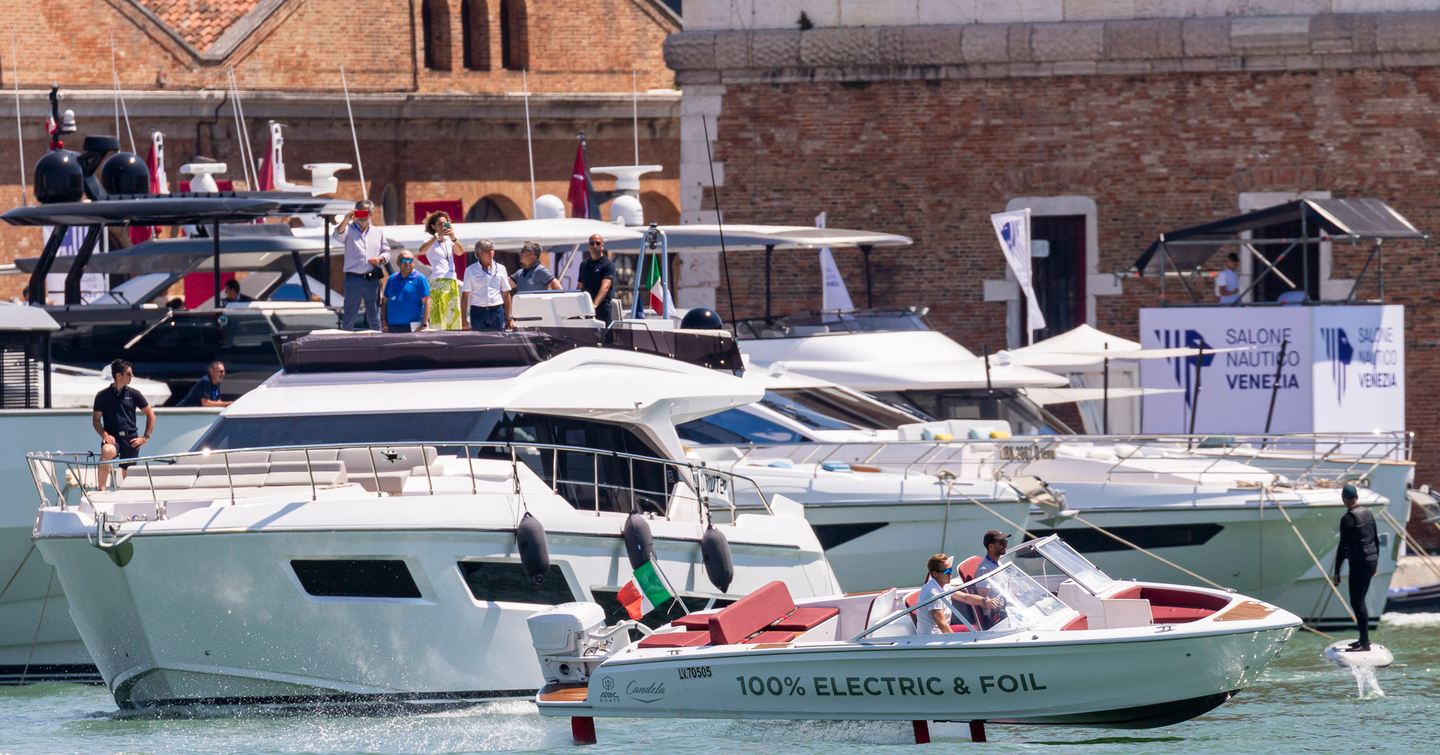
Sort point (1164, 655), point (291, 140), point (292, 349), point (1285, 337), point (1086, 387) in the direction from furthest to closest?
1. point (291, 140)
2. point (1086, 387)
3. point (1285, 337)
4. point (292, 349)
5. point (1164, 655)

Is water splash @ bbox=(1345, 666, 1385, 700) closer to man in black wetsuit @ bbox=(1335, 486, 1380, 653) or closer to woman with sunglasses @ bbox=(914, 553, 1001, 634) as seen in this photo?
man in black wetsuit @ bbox=(1335, 486, 1380, 653)

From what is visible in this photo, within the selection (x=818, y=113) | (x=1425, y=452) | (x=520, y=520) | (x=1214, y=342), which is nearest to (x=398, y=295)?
(x=520, y=520)

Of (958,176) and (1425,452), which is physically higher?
(958,176)

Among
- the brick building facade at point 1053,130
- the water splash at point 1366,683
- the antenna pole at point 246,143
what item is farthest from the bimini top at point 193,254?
the water splash at point 1366,683

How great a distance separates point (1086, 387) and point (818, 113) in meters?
4.91

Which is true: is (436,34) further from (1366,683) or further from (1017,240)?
(1366,683)

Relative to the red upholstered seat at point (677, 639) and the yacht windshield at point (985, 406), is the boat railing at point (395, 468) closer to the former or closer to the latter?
the red upholstered seat at point (677, 639)

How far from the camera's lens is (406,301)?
17609mm

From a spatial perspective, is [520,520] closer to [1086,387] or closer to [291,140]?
[1086,387]

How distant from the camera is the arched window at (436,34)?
4141 cm

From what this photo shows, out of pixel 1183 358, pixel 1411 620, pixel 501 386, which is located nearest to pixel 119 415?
pixel 501 386

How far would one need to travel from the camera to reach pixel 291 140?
125 ft

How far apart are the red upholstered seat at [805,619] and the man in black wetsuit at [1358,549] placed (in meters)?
6.29

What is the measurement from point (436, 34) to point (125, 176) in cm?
1898
